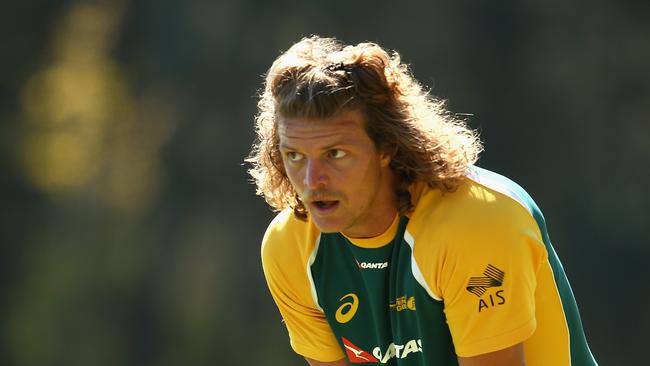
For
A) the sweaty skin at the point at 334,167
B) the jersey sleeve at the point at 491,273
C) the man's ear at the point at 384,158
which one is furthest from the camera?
the man's ear at the point at 384,158

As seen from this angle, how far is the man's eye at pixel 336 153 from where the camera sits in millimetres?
2992

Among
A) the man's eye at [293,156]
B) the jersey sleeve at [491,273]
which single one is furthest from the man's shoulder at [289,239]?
the jersey sleeve at [491,273]

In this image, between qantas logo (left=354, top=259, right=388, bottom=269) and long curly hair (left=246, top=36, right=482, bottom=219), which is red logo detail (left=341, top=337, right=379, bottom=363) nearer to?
qantas logo (left=354, top=259, right=388, bottom=269)

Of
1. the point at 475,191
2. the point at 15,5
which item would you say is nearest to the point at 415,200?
the point at 475,191

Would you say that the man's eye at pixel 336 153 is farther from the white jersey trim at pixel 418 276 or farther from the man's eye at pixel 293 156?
the white jersey trim at pixel 418 276

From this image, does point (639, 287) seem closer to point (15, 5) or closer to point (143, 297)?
point (143, 297)

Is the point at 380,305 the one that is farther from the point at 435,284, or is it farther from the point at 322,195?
the point at 322,195

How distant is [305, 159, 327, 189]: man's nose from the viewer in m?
2.99

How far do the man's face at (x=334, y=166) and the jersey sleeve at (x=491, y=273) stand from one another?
299 millimetres

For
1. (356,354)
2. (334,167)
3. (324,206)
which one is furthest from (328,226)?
(356,354)

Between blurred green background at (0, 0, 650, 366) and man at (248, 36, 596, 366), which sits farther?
blurred green background at (0, 0, 650, 366)

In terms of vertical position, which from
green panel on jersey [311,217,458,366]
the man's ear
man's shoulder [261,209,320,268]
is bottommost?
green panel on jersey [311,217,458,366]

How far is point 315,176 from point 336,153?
9 centimetres

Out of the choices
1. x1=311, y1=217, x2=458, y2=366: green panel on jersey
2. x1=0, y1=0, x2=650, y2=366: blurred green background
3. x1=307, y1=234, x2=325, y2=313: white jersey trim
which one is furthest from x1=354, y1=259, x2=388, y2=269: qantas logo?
x1=0, y1=0, x2=650, y2=366: blurred green background
